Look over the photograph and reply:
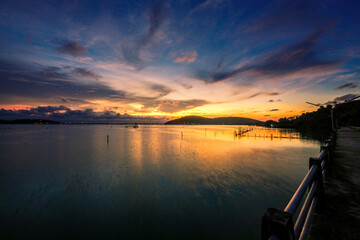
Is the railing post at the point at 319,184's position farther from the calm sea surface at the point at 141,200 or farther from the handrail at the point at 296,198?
the calm sea surface at the point at 141,200

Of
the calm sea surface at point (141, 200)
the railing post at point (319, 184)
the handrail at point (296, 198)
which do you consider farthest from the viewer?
the calm sea surface at point (141, 200)

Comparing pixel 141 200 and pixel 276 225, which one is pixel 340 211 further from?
pixel 141 200

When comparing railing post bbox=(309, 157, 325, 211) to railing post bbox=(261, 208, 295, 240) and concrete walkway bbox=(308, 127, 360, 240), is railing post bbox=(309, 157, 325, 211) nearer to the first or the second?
concrete walkway bbox=(308, 127, 360, 240)

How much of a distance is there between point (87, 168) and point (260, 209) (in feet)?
80.7

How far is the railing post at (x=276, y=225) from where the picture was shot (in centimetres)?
184

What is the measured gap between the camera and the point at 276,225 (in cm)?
189

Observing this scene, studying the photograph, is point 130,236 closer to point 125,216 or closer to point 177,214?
point 125,216

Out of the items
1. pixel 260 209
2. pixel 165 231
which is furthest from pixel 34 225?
pixel 260 209

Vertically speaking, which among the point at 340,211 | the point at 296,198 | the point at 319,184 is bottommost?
the point at 340,211

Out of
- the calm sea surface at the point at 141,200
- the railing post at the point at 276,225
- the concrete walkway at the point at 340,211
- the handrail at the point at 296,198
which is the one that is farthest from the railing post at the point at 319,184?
the calm sea surface at the point at 141,200

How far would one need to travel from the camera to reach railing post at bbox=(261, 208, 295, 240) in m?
1.84

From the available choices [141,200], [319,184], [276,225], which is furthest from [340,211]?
[141,200]

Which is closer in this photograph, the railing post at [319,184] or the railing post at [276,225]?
the railing post at [276,225]

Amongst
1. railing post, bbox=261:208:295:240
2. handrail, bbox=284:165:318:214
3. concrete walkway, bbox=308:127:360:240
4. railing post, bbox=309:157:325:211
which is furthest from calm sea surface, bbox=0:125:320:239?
railing post, bbox=261:208:295:240
